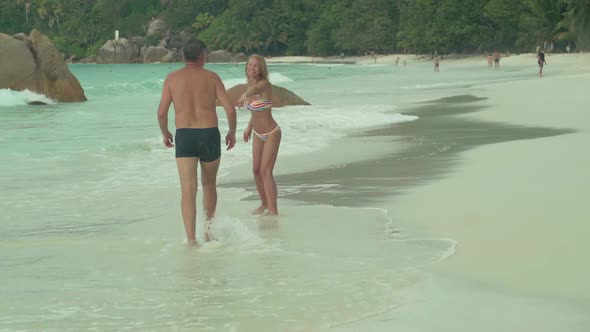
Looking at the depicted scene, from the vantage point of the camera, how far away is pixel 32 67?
33.8 m

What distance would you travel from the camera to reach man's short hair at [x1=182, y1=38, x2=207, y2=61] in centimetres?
736

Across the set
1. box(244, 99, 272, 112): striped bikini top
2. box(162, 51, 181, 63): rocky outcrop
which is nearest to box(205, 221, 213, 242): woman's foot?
box(244, 99, 272, 112): striped bikini top

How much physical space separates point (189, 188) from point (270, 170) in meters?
1.60

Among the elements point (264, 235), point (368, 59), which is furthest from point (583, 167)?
point (368, 59)

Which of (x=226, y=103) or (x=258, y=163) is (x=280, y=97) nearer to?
(x=258, y=163)

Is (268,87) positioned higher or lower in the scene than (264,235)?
higher

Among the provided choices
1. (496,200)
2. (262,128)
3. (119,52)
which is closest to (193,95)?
(262,128)

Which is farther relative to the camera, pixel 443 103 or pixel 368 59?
pixel 368 59

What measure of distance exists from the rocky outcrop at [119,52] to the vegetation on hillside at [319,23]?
36.4 ft

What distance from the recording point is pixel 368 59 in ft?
407

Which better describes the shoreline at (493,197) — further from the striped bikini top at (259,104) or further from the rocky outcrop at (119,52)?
Result: the rocky outcrop at (119,52)

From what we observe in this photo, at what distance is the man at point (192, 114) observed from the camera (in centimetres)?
738

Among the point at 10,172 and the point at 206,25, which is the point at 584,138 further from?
the point at 206,25

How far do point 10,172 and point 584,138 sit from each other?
7972 mm
